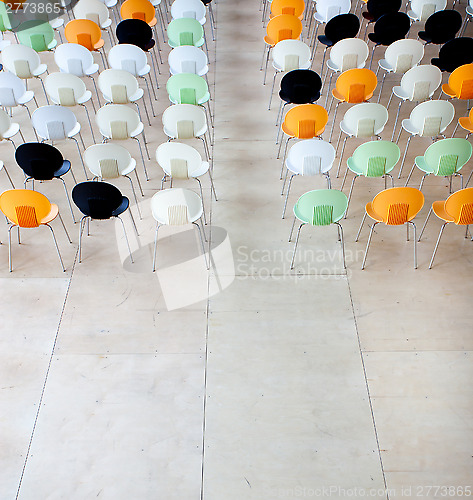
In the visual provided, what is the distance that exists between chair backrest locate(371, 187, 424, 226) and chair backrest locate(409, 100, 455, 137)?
1.69 meters

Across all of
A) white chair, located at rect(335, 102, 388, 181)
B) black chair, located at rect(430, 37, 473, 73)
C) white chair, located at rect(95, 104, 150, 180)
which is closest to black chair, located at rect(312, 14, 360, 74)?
black chair, located at rect(430, 37, 473, 73)

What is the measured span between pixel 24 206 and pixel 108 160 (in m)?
1.15

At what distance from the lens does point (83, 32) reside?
9.60 meters

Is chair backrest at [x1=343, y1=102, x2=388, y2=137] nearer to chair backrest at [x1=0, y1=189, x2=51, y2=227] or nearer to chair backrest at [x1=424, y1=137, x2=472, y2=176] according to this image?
chair backrest at [x1=424, y1=137, x2=472, y2=176]

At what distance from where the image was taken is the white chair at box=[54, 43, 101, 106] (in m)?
8.84

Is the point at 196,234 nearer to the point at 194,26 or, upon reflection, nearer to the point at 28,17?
the point at 194,26

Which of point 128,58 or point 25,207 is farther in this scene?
point 128,58

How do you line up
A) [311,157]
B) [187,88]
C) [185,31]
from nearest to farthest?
[311,157], [187,88], [185,31]

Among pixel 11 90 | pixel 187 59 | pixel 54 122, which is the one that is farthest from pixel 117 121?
pixel 11 90

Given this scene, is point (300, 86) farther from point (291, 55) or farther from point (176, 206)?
point (176, 206)

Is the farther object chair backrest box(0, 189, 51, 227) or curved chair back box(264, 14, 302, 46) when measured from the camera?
curved chair back box(264, 14, 302, 46)

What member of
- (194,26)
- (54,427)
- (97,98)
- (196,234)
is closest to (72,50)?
(97,98)

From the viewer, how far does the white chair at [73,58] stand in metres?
8.84

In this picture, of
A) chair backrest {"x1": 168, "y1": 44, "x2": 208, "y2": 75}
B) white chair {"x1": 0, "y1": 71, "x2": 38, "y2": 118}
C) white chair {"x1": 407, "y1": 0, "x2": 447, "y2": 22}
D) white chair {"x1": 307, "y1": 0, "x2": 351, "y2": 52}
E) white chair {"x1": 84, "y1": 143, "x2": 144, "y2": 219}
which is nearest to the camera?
white chair {"x1": 84, "y1": 143, "x2": 144, "y2": 219}
